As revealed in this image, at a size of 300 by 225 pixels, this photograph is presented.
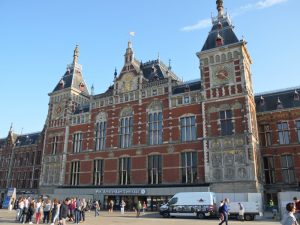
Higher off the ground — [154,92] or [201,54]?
[201,54]

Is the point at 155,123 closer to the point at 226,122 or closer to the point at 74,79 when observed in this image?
the point at 226,122

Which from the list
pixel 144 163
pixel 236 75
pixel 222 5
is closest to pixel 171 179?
pixel 144 163

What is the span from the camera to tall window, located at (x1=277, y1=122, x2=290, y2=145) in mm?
33500

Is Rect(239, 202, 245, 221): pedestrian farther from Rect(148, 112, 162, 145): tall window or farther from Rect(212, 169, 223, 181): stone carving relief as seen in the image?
Rect(148, 112, 162, 145): tall window

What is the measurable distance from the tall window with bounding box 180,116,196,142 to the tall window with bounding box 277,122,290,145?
10.2m

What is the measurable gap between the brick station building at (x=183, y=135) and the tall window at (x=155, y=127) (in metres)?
0.13

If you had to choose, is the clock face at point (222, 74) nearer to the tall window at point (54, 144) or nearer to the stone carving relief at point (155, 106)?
the stone carving relief at point (155, 106)

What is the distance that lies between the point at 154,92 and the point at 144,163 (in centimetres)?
957

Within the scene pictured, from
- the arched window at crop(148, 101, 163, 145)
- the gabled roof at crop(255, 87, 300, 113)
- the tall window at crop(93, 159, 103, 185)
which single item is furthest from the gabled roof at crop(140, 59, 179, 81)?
the tall window at crop(93, 159, 103, 185)

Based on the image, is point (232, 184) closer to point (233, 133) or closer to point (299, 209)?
point (233, 133)

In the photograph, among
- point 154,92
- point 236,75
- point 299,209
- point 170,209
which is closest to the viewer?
point 299,209

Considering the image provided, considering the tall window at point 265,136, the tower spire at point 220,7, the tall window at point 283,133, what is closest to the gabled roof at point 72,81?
the tower spire at point 220,7

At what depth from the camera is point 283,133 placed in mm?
33938

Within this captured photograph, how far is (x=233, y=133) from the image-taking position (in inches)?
1225
